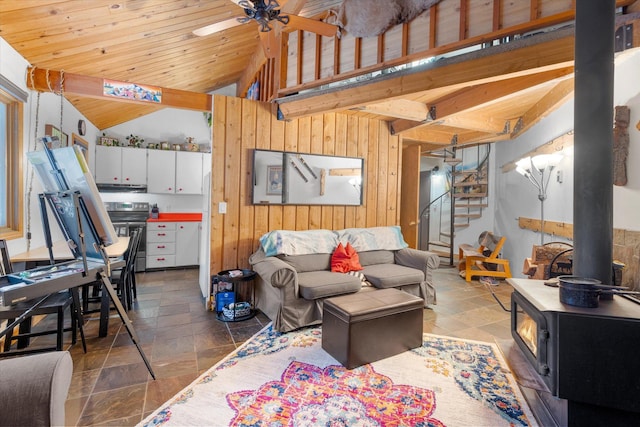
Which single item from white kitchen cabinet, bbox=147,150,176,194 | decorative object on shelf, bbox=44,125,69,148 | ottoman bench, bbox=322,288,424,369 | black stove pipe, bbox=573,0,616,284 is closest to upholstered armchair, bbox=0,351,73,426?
ottoman bench, bbox=322,288,424,369

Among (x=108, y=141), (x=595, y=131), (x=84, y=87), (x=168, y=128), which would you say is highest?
(x=168, y=128)

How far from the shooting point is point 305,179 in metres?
4.14

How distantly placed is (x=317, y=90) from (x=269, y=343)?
2641mm

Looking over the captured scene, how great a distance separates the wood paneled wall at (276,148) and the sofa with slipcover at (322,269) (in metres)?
0.32

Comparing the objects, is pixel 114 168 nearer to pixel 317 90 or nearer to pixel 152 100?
pixel 152 100

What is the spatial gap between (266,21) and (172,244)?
4.65m

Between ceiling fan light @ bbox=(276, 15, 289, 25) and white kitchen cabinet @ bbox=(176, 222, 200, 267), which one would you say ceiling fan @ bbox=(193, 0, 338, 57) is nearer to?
ceiling fan light @ bbox=(276, 15, 289, 25)

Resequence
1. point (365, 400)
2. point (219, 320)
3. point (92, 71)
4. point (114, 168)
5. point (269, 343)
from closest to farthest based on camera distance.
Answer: point (365, 400) → point (269, 343) → point (219, 320) → point (92, 71) → point (114, 168)

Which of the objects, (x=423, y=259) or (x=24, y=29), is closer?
(x=24, y=29)

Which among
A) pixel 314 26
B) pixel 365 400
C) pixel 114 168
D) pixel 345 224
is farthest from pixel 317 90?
pixel 114 168

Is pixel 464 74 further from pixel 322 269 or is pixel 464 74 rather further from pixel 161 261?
pixel 161 261

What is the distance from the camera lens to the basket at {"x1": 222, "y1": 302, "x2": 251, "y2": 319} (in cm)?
335

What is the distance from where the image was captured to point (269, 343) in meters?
2.78

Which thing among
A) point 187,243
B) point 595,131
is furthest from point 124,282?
point 595,131
